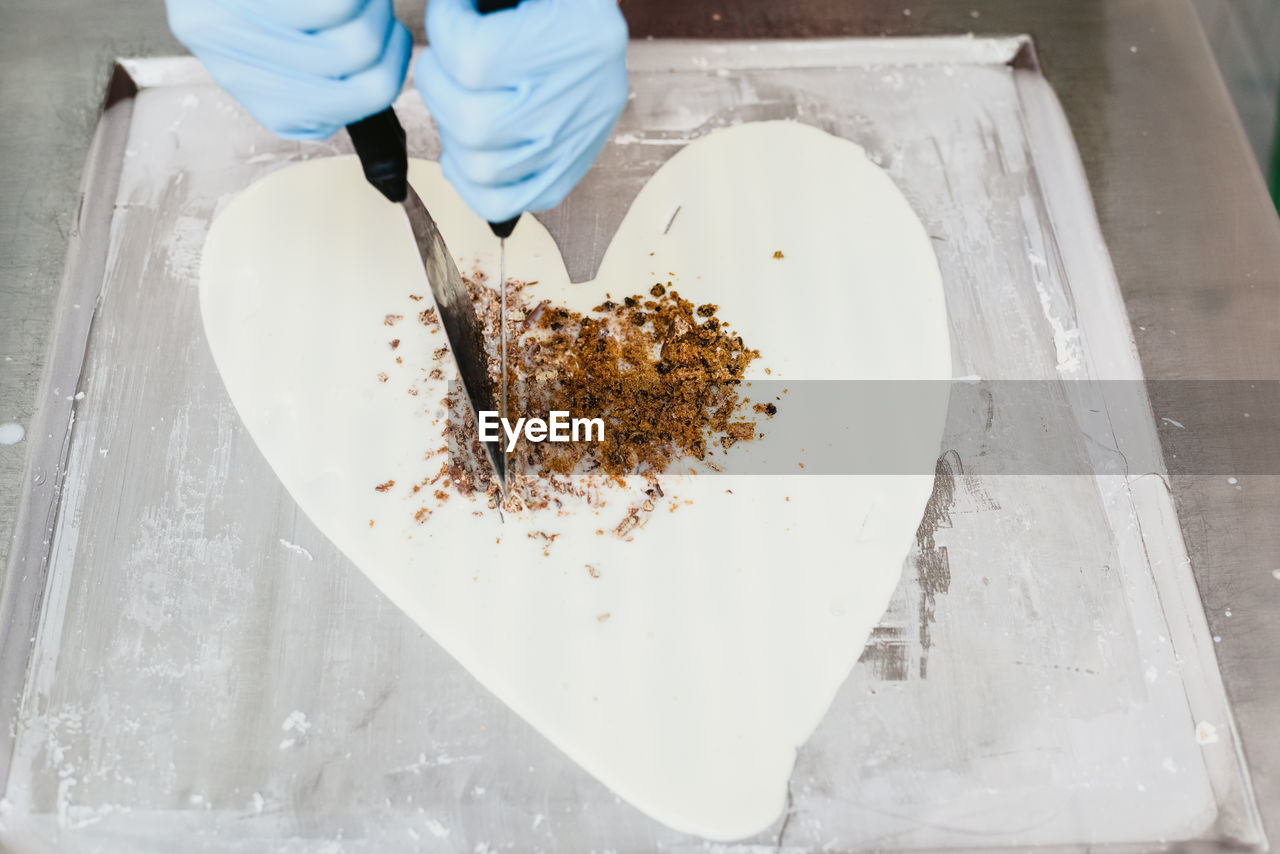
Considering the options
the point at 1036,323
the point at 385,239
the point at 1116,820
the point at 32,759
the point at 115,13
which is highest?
the point at 115,13

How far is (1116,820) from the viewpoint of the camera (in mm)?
908

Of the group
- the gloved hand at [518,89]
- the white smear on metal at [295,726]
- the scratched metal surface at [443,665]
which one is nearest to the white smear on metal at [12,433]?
the scratched metal surface at [443,665]

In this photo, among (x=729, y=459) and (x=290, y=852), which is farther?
(x=729, y=459)

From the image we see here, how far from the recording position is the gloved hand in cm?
77

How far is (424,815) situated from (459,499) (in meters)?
0.34

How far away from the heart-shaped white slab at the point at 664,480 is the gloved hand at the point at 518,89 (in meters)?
0.27

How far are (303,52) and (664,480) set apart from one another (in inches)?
23.2

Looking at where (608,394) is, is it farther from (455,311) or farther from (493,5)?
(493,5)

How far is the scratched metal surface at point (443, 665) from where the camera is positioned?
2.96ft

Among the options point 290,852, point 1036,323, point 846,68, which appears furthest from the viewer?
point 846,68

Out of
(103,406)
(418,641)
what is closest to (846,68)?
(418,641)

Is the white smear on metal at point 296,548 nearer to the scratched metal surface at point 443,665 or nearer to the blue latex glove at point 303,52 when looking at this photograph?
the scratched metal surface at point 443,665

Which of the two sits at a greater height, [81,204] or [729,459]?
[81,204]

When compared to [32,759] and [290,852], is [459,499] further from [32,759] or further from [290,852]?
[32,759]
